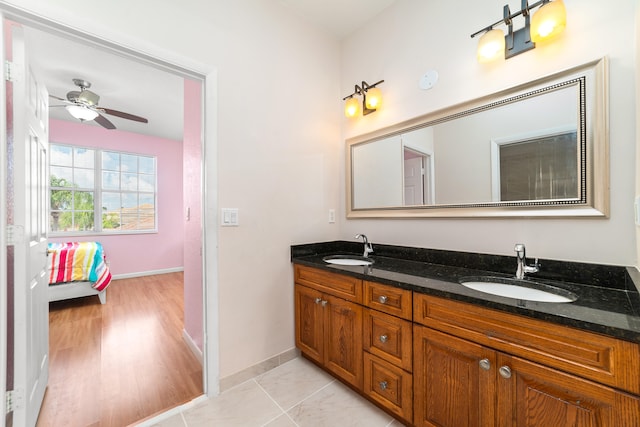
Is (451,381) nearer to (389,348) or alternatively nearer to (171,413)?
(389,348)

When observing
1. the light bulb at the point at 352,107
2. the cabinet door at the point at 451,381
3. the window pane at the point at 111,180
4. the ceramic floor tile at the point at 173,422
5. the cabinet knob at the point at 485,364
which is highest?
the light bulb at the point at 352,107

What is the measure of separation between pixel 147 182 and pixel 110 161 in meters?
0.68

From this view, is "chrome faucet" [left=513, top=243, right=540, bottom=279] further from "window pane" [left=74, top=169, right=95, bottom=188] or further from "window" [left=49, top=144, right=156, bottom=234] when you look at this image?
"window pane" [left=74, top=169, right=95, bottom=188]

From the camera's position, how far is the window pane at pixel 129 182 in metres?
4.93

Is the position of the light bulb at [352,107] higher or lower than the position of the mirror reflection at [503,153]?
higher

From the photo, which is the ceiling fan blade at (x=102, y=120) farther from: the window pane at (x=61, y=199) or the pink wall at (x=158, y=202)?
the window pane at (x=61, y=199)

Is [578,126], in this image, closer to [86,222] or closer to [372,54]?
[372,54]

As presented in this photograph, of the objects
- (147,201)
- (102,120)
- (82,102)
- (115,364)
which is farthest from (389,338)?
(147,201)

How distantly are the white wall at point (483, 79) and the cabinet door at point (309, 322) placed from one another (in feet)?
2.28

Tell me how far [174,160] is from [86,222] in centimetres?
188

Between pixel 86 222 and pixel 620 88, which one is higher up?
pixel 620 88

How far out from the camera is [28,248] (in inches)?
50.8

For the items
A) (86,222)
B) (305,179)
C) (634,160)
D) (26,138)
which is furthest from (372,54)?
(86,222)

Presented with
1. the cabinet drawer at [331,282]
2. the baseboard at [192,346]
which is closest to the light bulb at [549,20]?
the cabinet drawer at [331,282]
